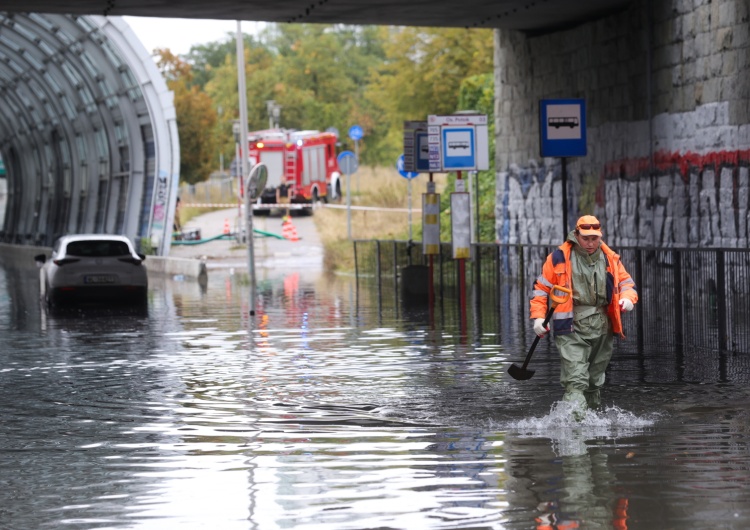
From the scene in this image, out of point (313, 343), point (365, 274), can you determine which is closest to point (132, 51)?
point (365, 274)

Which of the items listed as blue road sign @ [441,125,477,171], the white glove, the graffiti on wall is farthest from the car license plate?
the white glove

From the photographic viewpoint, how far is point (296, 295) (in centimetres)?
2828

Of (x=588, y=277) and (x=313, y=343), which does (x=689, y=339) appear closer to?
(x=313, y=343)

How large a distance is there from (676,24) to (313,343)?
296 inches

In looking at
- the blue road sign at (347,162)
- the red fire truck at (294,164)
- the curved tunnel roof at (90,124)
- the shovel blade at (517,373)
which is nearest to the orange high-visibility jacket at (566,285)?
the shovel blade at (517,373)

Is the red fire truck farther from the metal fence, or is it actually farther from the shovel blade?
the shovel blade

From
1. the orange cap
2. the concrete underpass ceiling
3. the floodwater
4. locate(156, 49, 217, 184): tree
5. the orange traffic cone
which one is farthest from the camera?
locate(156, 49, 217, 184): tree

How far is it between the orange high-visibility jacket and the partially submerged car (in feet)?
54.4

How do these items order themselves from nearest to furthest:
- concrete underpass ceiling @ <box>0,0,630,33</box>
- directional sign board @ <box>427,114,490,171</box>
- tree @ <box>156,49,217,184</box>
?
directional sign board @ <box>427,114,490,171</box> → concrete underpass ceiling @ <box>0,0,630,33</box> → tree @ <box>156,49,217,184</box>

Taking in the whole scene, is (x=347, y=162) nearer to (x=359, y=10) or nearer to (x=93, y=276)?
(x=93, y=276)

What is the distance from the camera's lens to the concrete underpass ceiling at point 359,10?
74.6ft

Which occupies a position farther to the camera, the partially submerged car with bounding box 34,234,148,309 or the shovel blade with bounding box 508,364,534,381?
the partially submerged car with bounding box 34,234,148,309

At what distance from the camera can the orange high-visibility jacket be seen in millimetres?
10828

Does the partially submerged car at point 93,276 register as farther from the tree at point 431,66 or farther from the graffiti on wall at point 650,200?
the tree at point 431,66
